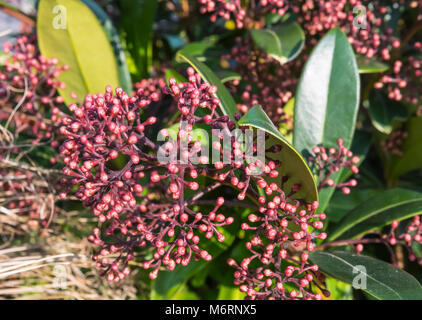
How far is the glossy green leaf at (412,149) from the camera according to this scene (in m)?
1.58

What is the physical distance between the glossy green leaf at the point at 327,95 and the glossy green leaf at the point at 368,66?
0.15 m

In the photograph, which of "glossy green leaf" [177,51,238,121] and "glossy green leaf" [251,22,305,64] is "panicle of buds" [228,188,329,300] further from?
"glossy green leaf" [251,22,305,64]

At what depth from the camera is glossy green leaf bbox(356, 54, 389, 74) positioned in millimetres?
1195

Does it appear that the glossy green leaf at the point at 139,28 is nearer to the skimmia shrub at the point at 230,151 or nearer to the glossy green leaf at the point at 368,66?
the skimmia shrub at the point at 230,151

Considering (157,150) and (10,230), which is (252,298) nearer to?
(157,150)

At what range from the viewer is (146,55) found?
5.35ft

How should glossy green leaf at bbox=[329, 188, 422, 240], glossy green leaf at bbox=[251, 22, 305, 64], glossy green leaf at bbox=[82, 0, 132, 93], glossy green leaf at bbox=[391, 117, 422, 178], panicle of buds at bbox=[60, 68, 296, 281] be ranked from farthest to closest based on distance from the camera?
glossy green leaf at bbox=[391, 117, 422, 178] < glossy green leaf at bbox=[82, 0, 132, 93] < glossy green leaf at bbox=[251, 22, 305, 64] < glossy green leaf at bbox=[329, 188, 422, 240] < panicle of buds at bbox=[60, 68, 296, 281]

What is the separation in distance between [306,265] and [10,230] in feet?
3.87

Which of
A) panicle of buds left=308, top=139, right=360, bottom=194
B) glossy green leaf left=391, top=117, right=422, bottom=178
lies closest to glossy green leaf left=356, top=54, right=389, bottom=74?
panicle of buds left=308, top=139, right=360, bottom=194

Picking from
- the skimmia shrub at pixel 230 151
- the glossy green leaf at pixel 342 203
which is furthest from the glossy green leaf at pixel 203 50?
the glossy green leaf at pixel 342 203

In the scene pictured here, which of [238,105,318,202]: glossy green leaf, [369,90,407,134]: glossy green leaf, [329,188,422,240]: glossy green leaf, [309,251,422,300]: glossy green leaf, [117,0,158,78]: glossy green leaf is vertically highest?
[117,0,158,78]: glossy green leaf

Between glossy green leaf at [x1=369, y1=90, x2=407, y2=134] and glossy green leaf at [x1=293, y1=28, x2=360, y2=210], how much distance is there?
379mm

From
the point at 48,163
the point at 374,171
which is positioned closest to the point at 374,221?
the point at 374,171

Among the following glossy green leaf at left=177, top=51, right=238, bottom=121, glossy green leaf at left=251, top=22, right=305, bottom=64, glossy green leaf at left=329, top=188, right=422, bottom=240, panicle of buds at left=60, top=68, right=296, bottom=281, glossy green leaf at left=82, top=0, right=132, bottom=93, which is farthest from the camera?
glossy green leaf at left=82, top=0, right=132, bottom=93
